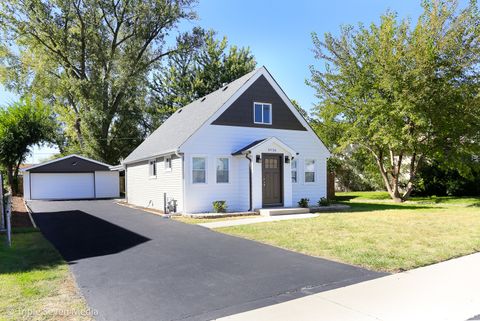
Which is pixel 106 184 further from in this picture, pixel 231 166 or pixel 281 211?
pixel 281 211

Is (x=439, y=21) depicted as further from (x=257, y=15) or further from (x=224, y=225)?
(x=224, y=225)

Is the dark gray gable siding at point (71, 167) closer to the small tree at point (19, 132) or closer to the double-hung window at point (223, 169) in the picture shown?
the small tree at point (19, 132)

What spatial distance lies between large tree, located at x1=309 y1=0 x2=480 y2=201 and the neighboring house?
397 centimetres

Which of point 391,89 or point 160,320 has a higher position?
point 391,89

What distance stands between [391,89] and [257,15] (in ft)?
25.6

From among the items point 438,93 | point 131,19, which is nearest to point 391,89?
point 438,93

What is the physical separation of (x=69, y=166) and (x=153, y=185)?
13130 mm

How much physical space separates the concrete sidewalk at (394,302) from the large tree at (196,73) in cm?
3232

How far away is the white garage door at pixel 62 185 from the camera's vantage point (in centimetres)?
2791

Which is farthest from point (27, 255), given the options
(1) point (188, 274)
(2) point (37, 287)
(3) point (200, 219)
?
(3) point (200, 219)

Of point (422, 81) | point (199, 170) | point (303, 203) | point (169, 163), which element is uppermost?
point (422, 81)

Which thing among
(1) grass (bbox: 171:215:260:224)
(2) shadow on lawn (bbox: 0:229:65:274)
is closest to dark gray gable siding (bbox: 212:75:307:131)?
(1) grass (bbox: 171:215:260:224)

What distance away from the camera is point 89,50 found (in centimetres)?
3356

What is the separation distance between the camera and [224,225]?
1204 cm
